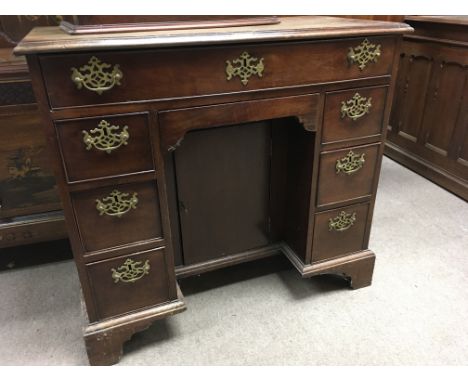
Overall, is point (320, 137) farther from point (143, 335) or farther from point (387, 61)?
point (143, 335)

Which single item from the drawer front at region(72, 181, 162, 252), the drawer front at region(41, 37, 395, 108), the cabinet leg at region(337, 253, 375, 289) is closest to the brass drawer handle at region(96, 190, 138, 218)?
the drawer front at region(72, 181, 162, 252)

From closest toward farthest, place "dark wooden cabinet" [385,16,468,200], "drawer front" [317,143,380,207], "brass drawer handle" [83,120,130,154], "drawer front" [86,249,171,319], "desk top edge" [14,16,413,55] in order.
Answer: "desk top edge" [14,16,413,55] < "brass drawer handle" [83,120,130,154] < "drawer front" [86,249,171,319] < "drawer front" [317,143,380,207] < "dark wooden cabinet" [385,16,468,200]

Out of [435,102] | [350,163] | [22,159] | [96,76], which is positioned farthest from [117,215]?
[435,102]

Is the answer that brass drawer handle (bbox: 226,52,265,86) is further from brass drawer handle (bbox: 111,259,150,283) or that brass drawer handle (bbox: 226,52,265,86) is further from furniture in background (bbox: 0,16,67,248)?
furniture in background (bbox: 0,16,67,248)

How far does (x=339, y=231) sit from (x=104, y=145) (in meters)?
0.83

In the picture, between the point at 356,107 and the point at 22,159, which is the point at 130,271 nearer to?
the point at 22,159

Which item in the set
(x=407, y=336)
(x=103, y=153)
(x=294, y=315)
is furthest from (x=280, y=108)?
(x=407, y=336)

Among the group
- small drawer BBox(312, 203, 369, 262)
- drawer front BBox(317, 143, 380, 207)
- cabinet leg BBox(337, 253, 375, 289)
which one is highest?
drawer front BBox(317, 143, 380, 207)

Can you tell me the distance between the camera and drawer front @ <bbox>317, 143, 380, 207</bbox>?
123cm

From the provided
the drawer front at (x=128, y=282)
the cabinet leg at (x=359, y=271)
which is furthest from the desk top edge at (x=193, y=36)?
the cabinet leg at (x=359, y=271)

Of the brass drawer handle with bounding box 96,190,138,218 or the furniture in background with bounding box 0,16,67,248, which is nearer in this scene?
the brass drawer handle with bounding box 96,190,138,218

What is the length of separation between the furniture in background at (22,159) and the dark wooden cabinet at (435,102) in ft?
6.05

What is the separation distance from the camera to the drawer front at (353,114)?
1.16 meters

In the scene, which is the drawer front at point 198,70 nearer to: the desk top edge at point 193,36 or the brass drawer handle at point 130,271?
the desk top edge at point 193,36
